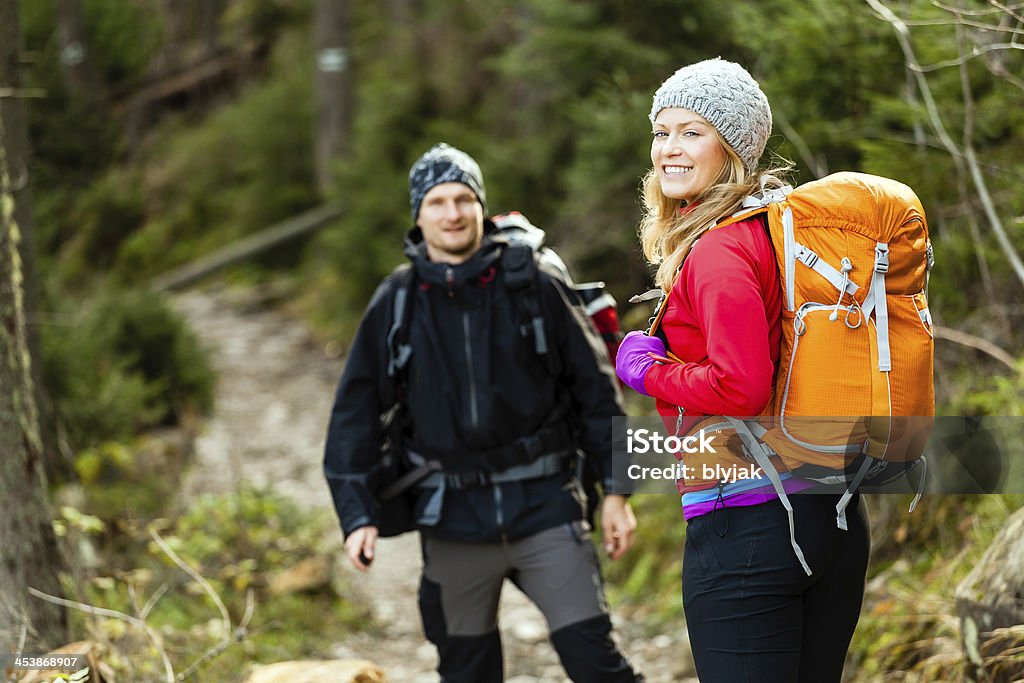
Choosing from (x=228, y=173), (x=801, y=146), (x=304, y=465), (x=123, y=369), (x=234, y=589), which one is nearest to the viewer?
(x=801, y=146)

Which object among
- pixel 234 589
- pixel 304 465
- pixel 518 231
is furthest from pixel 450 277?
pixel 304 465

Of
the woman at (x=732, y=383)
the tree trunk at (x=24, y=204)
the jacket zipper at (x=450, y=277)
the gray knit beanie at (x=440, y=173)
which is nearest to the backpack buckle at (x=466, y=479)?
the jacket zipper at (x=450, y=277)

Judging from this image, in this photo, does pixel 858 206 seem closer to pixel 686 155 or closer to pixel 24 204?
pixel 686 155

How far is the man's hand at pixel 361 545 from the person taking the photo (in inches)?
146

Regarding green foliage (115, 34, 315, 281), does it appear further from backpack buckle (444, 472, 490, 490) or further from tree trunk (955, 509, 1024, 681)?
tree trunk (955, 509, 1024, 681)

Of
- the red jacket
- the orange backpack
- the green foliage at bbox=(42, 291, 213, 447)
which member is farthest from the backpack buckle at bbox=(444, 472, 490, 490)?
the green foliage at bbox=(42, 291, 213, 447)

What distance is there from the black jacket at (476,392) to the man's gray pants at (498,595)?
8 centimetres

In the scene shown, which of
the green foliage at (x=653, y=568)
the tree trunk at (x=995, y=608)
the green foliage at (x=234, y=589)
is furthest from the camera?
the green foliage at (x=653, y=568)

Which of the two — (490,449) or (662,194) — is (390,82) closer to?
(490,449)

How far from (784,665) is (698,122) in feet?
4.31

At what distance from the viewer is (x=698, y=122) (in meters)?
2.49

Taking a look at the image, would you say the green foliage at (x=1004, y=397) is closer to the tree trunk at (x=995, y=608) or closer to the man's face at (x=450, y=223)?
the tree trunk at (x=995, y=608)

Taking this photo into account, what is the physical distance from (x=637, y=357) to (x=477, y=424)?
4.18 ft

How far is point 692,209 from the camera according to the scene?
8.25ft
